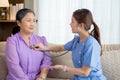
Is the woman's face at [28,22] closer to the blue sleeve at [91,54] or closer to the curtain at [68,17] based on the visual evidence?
the blue sleeve at [91,54]

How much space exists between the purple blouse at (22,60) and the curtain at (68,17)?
170 cm

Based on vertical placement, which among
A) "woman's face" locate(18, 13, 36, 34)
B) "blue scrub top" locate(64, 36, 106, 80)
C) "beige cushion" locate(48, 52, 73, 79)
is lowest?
"beige cushion" locate(48, 52, 73, 79)

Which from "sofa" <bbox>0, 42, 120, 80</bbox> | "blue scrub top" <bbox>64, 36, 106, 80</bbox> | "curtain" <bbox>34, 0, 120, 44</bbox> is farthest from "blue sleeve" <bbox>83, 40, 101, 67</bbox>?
"curtain" <bbox>34, 0, 120, 44</bbox>

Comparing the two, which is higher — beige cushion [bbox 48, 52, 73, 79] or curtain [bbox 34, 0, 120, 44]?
curtain [bbox 34, 0, 120, 44]

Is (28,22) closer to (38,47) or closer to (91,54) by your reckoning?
(38,47)

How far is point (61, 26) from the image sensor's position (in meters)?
3.91

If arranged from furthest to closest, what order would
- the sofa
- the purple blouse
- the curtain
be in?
the curtain
the sofa
the purple blouse

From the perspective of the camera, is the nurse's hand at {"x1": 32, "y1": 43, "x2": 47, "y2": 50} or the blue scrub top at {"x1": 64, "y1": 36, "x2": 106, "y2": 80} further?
the nurse's hand at {"x1": 32, "y1": 43, "x2": 47, "y2": 50}

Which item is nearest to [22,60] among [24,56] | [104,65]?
[24,56]

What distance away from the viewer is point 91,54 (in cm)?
183

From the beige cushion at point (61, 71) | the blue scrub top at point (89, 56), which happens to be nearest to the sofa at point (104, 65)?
the beige cushion at point (61, 71)

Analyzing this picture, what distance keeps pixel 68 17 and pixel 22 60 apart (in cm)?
186

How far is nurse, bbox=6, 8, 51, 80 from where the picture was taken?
2.12 m

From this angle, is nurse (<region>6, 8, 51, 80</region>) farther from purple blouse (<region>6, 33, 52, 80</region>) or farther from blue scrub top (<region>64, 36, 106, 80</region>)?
blue scrub top (<region>64, 36, 106, 80</region>)
